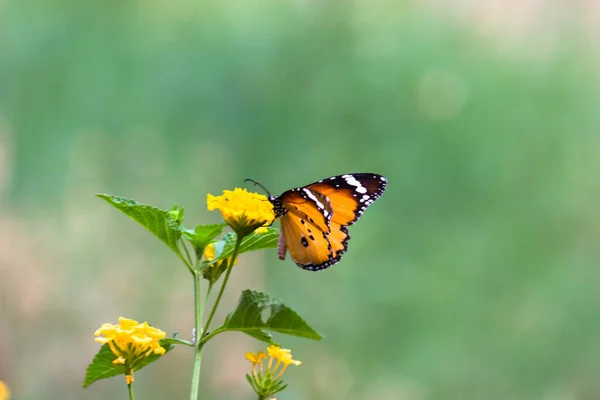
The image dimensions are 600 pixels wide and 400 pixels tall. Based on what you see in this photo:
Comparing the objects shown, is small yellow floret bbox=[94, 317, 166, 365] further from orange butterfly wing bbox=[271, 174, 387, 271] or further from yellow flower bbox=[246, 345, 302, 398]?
orange butterfly wing bbox=[271, 174, 387, 271]

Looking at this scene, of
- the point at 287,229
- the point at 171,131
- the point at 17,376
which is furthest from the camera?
the point at 171,131

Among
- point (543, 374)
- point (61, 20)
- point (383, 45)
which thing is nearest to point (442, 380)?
point (543, 374)

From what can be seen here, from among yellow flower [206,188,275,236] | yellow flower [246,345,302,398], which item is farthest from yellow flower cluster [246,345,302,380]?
yellow flower [206,188,275,236]

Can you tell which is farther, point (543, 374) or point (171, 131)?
point (171, 131)

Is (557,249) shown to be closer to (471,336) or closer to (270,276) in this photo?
(471,336)

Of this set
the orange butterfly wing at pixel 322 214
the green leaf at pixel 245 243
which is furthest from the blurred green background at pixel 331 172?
the green leaf at pixel 245 243
